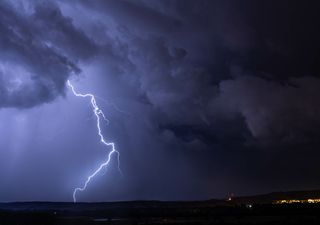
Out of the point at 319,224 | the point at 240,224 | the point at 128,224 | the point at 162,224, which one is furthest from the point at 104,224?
the point at 319,224

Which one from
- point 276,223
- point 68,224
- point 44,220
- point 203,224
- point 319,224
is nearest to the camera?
point 319,224

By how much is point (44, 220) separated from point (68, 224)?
246 inches

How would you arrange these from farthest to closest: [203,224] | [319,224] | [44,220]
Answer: [44,220] → [203,224] → [319,224]

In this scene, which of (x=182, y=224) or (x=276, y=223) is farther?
(x=182, y=224)

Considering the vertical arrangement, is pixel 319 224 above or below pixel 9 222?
below

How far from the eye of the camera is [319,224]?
50125 mm

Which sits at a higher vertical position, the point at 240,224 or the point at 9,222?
the point at 9,222

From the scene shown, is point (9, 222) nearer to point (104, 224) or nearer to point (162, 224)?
point (104, 224)

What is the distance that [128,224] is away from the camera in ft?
211

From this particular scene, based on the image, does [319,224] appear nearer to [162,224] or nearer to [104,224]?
[162,224]

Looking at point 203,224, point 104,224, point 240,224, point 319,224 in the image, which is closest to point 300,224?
point 319,224

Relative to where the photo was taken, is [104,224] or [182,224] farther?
[104,224]

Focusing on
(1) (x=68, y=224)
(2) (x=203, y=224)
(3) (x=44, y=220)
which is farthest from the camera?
(3) (x=44, y=220)

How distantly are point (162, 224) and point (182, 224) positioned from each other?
2.84m
